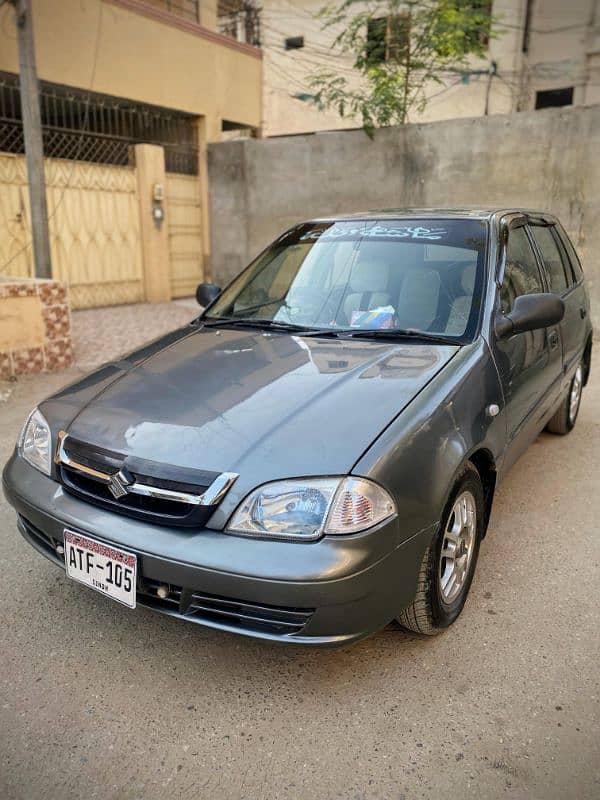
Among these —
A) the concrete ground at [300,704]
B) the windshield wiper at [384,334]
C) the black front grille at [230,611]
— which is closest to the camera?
the concrete ground at [300,704]

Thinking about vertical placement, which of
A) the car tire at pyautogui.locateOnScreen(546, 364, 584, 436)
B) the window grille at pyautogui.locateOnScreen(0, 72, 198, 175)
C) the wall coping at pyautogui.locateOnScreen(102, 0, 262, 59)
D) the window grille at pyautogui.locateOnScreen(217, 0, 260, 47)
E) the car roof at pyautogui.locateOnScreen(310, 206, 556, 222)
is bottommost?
the car tire at pyautogui.locateOnScreen(546, 364, 584, 436)

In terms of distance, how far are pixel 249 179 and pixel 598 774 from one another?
937 centimetres

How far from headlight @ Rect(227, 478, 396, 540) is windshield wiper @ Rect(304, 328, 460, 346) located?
1.05 meters

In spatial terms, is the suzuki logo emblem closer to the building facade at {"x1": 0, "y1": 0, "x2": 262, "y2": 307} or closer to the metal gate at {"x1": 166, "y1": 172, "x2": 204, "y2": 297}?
the building facade at {"x1": 0, "y1": 0, "x2": 262, "y2": 307}

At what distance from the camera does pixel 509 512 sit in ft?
12.1

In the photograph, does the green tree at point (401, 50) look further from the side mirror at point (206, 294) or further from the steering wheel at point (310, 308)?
the steering wheel at point (310, 308)

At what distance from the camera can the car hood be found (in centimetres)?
212

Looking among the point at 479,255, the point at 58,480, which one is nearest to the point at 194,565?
the point at 58,480

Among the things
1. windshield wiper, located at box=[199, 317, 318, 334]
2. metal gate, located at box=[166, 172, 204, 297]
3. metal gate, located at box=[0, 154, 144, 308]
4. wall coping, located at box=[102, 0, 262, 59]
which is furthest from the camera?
metal gate, located at box=[166, 172, 204, 297]

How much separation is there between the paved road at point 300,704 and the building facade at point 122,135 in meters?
7.90

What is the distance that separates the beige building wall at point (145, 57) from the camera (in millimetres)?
9109

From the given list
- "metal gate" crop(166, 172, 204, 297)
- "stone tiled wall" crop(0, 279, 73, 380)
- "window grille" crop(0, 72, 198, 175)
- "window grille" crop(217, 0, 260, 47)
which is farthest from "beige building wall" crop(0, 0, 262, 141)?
"stone tiled wall" crop(0, 279, 73, 380)

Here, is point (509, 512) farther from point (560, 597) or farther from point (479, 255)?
point (479, 255)

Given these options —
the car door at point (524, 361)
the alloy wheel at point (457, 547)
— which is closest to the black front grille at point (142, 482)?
the alloy wheel at point (457, 547)
